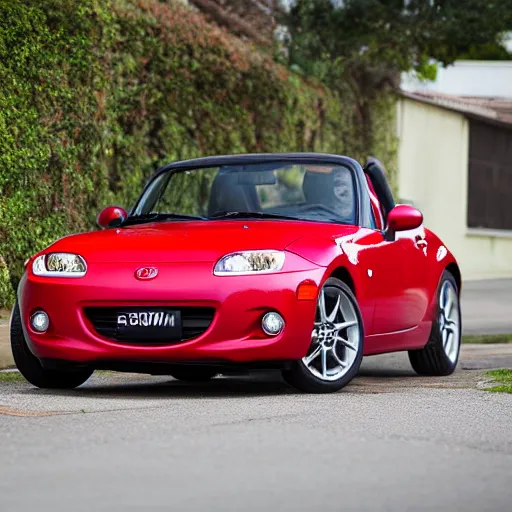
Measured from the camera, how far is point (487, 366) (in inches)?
431

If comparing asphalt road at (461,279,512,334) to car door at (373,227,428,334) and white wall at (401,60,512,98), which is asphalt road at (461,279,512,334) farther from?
white wall at (401,60,512,98)

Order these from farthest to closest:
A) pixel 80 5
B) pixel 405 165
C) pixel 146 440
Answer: pixel 405 165 < pixel 80 5 < pixel 146 440

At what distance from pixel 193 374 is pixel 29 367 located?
129 cm

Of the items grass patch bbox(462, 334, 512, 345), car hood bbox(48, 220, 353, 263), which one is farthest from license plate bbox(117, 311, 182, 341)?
grass patch bbox(462, 334, 512, 345)

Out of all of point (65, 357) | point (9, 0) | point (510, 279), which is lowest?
point (510, 279)

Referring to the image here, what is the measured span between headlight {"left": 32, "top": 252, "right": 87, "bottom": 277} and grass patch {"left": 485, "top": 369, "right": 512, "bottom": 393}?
99.6 inches

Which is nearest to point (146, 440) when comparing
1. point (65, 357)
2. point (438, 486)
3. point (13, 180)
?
point (438, 486)

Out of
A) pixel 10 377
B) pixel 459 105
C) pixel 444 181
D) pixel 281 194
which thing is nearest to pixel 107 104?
pixel 281 194

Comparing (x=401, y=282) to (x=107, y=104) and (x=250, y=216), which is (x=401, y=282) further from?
(x=107, y=104)

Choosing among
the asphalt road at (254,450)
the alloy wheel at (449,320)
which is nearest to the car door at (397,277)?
the alloy wheel at (449,320)

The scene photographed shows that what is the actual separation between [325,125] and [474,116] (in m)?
8.76

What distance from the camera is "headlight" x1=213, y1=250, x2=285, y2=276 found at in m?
7.88

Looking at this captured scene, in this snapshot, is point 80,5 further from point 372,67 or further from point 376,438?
point 372,67

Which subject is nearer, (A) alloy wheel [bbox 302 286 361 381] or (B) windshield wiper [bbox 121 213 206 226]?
(A) alloy wheel [bbox 302 286 361 381]
